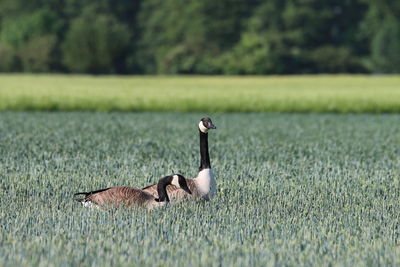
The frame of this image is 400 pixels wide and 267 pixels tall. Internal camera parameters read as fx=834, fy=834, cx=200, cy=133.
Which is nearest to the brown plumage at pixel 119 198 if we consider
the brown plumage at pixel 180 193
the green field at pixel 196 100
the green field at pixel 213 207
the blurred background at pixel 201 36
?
the green field at pixel 213 207

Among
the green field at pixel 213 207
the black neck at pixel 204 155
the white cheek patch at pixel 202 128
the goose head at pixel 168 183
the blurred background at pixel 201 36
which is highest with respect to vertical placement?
the blurred background at pixel 201 36

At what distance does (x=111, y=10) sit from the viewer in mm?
102500

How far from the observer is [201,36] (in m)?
89.4

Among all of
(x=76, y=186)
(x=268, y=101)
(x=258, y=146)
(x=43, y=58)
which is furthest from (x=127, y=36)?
(x=76, y=186)

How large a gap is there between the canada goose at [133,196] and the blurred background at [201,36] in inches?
2666

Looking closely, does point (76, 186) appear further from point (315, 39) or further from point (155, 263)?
point (315, 39)

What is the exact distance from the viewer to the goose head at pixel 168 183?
32.8ft

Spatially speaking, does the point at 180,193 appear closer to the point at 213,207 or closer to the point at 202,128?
the point at 213,207

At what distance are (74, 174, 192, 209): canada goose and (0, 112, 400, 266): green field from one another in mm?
140

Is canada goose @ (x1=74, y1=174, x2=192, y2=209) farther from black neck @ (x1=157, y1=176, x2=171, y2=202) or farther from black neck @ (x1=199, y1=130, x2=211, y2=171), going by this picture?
black neck @ (x1=199, y1=130, x2=211, y2=171)

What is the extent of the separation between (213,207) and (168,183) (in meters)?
0.80

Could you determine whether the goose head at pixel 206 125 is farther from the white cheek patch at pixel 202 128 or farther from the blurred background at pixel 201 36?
the blurred background at pixel 201 36

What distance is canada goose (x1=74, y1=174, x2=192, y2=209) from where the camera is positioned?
10008mm

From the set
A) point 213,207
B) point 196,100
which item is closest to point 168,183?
point 213,207
